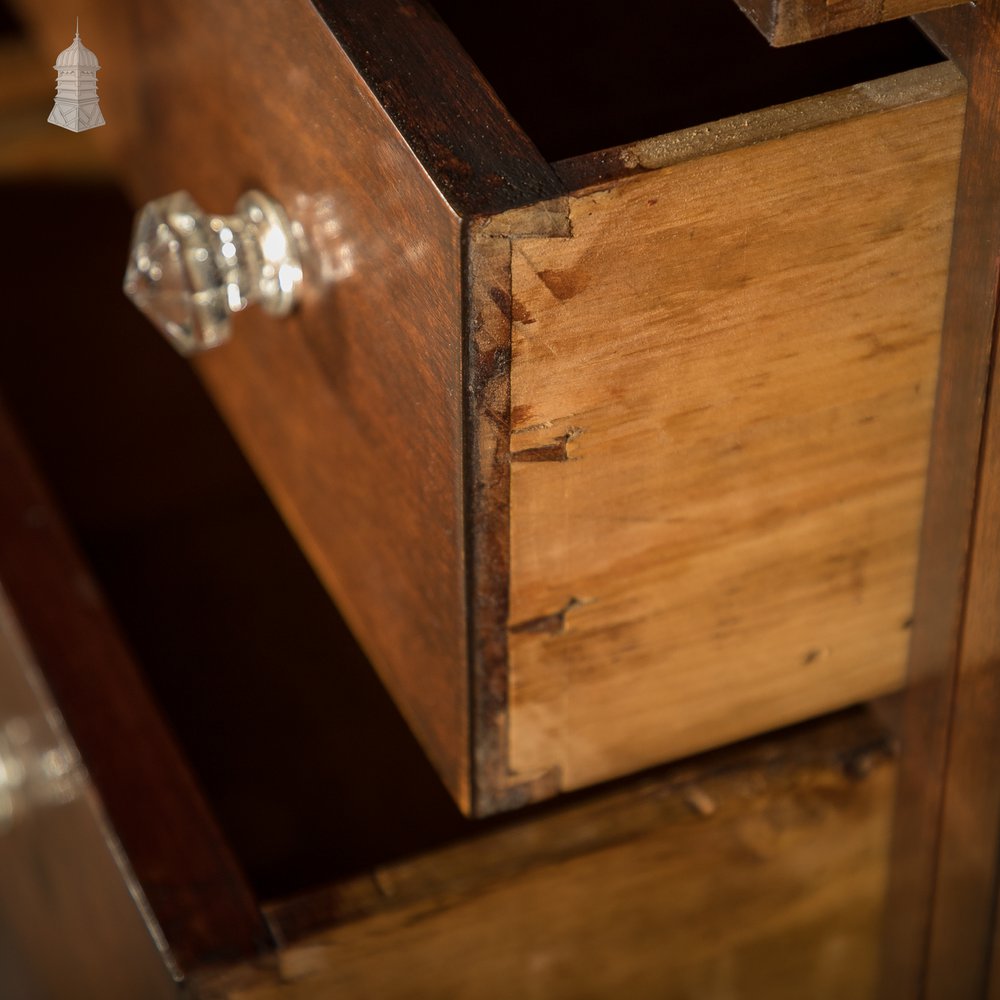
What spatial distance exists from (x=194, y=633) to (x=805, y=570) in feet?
1.02

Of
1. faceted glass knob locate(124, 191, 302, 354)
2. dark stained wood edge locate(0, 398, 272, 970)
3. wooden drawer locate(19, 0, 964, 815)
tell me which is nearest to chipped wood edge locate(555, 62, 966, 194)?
wooden drawer locate(19, 0, 964, 815)

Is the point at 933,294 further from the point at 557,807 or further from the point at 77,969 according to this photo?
the point at 77,969

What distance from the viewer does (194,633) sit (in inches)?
26.7

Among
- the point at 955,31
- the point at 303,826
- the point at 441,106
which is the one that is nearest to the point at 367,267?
the point at 441,106

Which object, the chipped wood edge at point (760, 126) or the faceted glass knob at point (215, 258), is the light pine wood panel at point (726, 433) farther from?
the faceted glass knob at point (215, 258)

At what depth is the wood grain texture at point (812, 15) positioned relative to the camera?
1.11ft

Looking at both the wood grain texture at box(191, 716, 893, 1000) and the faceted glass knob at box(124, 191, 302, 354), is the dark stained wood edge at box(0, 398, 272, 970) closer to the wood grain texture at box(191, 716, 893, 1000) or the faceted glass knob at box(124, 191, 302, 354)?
the wood grain texture at box(191, 716, 893, 1000)

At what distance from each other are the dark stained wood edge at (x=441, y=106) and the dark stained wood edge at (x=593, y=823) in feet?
0.77

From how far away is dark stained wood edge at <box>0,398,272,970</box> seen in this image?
1.62 feet

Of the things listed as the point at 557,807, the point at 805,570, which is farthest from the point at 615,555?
the point at 557,807

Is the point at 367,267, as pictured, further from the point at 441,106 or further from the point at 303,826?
the point at 303,826

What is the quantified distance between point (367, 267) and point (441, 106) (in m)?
0.06

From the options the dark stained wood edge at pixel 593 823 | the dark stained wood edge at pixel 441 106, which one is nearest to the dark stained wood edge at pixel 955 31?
the dark stained wood edge at pixel 441 106

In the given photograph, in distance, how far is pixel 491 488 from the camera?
0.39m
